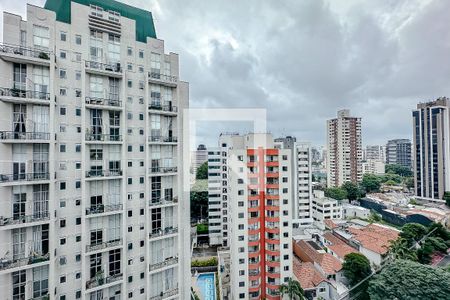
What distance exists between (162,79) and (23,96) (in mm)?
5496

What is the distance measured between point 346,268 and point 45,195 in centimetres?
1933

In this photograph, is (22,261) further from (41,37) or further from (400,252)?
(400,252)

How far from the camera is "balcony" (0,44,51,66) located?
25.3 ft

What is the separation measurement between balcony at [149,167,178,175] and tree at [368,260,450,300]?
14.1 meters

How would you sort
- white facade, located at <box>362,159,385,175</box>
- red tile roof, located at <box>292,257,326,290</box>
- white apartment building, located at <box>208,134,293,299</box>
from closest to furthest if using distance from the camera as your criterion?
white apartment building, located at <box>208,134,293,299</box> → red tile roof, located at <box>292,257,326,290</box> → white facade, located at <box>362,159,385,175</box>

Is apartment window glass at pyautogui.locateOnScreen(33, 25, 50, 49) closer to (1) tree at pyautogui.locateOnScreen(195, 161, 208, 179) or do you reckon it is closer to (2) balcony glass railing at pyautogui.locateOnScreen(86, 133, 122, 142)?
(2) balcony glass railing at pyautogui.locateOnScreen(86, 133, 122, 142)

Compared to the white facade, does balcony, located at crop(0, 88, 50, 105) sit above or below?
above

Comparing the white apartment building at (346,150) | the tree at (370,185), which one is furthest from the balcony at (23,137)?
the tree at (370,185)

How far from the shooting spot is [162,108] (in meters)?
10.8

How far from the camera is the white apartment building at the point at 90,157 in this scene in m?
8.01

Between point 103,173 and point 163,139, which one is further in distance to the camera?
point 163,139

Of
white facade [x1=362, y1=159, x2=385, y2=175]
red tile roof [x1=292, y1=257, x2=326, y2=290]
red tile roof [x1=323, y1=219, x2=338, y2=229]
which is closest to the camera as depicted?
red tile roof [x1=292, y1=257, x2=326, y2=290]

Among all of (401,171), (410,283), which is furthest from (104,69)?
(401,171)

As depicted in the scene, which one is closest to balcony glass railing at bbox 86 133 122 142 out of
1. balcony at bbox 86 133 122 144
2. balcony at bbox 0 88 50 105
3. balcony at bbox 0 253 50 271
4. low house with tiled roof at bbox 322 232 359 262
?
balcony at bbox 86 133 122 144
